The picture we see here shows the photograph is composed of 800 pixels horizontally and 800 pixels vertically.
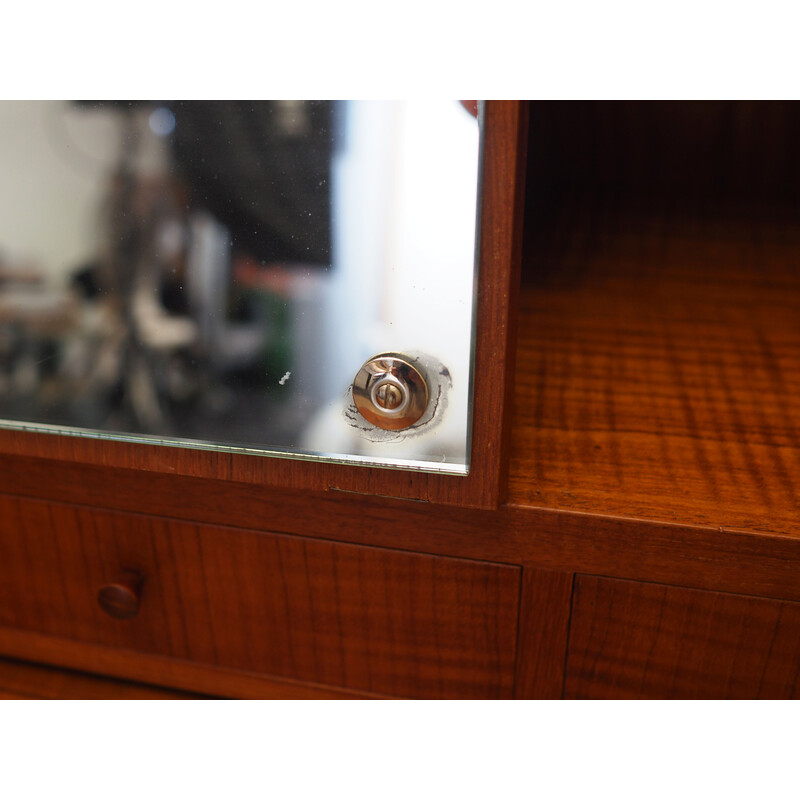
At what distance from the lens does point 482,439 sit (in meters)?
0.26

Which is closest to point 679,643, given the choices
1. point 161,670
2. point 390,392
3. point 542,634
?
point 542,634

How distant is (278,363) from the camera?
27cm

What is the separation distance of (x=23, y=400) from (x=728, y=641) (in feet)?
1.06

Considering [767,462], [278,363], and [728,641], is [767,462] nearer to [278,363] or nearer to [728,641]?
[728,641]

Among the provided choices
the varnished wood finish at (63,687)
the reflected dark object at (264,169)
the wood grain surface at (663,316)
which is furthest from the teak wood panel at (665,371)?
the varnished wood finish at (63,687)

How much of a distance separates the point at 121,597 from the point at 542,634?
0.67 ft

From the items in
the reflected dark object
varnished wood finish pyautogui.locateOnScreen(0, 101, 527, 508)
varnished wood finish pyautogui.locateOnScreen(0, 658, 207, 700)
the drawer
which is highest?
the reflected dark object

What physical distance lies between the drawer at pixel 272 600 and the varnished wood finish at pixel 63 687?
0.10 ft

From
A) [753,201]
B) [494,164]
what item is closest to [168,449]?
[494,164]

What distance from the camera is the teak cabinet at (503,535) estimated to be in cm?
27

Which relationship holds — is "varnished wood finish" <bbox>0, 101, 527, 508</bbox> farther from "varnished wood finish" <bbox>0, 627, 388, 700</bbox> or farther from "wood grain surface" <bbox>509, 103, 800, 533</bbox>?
"varnished wood finish" <bbox>0, 627, 388, 700</bbox>

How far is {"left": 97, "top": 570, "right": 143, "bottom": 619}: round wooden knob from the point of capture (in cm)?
34

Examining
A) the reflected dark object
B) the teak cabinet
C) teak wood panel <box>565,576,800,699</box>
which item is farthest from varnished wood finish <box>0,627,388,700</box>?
the reflected dark object

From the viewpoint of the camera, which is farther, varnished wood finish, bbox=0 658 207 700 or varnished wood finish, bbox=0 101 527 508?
varnished wood finish, bbox=0 658 207 700
